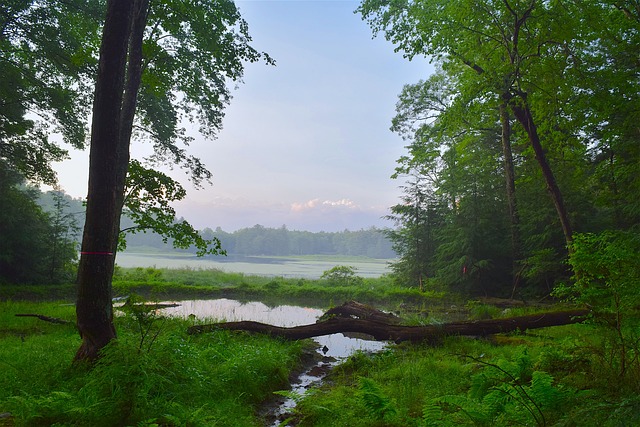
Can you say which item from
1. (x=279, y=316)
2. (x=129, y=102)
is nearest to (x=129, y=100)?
(x=129, y=102)

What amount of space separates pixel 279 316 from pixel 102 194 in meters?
10.3

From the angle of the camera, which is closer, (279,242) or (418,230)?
(418,230)

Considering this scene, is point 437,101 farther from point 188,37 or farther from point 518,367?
point 518,367

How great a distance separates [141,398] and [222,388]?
Answer: 6.16ft

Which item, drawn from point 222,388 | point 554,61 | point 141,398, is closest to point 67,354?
point 222,388

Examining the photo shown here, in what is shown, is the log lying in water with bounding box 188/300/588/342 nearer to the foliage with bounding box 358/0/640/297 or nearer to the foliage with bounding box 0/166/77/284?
the foliage with bounding box 358/0/640/297

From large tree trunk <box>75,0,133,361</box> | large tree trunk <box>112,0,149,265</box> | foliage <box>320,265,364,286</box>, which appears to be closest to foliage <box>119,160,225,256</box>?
large tree trunk <box>112,0,149,265</box>

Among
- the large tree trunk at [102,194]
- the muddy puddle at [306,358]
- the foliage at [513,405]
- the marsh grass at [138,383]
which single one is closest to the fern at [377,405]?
the foliage at [513,405]

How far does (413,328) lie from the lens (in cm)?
901

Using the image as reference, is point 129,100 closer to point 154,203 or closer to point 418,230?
point 154,203

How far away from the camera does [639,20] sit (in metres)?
11.2

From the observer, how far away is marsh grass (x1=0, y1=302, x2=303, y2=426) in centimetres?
359

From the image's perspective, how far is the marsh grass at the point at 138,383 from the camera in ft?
11.8

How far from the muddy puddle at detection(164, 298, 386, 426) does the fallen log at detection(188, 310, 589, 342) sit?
61 centimetres
